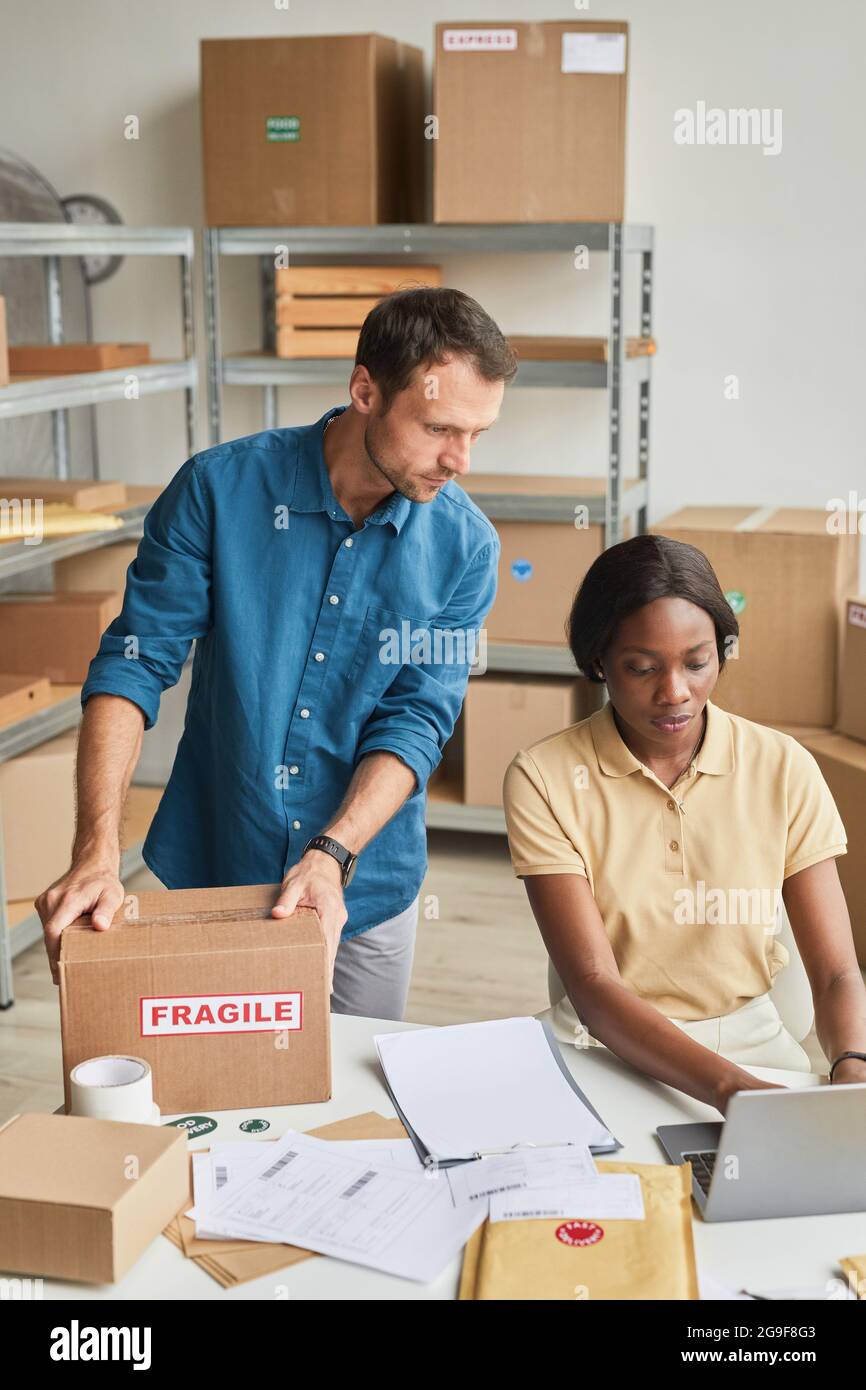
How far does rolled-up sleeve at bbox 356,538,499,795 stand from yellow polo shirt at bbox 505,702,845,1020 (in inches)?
5.4

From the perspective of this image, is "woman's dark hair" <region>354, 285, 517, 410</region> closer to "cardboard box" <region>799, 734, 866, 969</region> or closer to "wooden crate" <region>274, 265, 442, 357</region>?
"cardboard box" <region>799, 734, 866, 969</region>

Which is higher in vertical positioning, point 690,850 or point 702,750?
point 702,750

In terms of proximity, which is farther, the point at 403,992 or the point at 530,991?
the point at 530,991

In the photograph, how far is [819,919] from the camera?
1689mm

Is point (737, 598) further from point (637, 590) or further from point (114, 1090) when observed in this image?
point (114, 1090)

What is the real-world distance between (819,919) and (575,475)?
8.13ft

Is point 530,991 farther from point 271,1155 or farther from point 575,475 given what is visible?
point 271,1155

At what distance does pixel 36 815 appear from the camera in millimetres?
3359

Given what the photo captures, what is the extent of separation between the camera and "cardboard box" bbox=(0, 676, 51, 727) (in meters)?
3.21

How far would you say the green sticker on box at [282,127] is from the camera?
3.52 m

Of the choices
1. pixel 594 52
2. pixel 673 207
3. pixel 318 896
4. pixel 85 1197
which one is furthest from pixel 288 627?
pixel 673 207

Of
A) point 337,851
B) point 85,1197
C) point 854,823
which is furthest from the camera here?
point 854,823

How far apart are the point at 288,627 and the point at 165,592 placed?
16 cm
